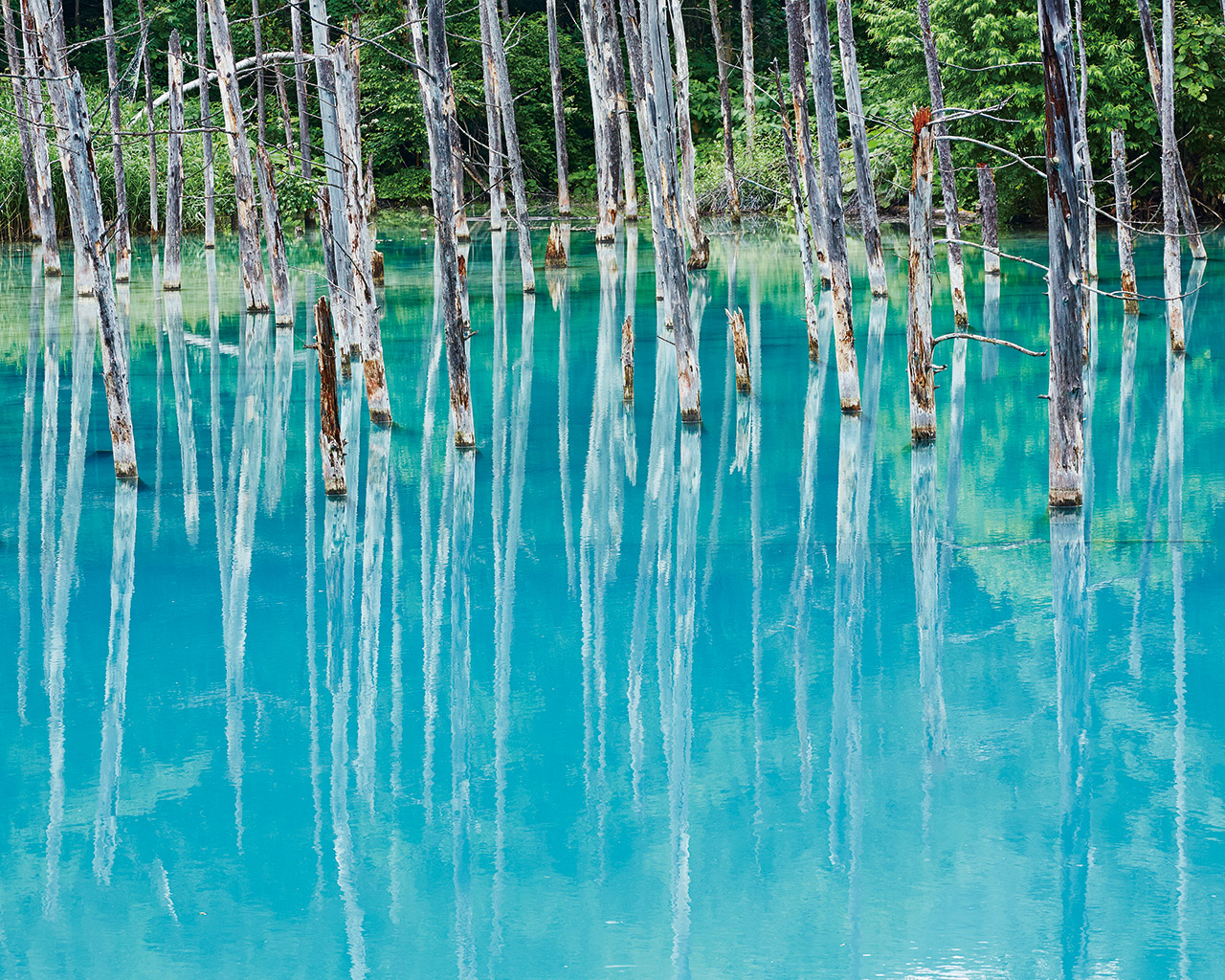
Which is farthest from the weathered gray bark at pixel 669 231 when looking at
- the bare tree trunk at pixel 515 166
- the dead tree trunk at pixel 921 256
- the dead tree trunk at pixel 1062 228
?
the bare tree trunk at pixel 515 166

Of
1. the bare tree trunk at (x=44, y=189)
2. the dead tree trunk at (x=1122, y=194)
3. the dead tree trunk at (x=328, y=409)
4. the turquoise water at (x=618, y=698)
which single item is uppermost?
the bare tree trunk at (x=44, y=189)

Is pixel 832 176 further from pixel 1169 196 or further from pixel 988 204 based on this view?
pixel 988 204

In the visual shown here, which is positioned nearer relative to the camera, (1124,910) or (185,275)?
(1124,910)

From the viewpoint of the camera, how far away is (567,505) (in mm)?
10922

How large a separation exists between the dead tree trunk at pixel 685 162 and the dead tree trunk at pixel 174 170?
8254 millimetres

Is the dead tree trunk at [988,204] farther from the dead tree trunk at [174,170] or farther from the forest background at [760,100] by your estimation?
the dead tree trunk at [174,170]

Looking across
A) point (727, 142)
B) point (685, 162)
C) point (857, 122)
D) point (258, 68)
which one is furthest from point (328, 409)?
point (727, 142)

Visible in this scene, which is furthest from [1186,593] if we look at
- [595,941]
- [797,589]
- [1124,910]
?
[595,941]

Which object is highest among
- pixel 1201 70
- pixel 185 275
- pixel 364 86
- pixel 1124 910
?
pixel 364 86

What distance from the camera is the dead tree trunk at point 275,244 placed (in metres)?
18.9

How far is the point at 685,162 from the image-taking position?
1153 inches

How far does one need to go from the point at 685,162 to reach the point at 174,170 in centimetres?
1038

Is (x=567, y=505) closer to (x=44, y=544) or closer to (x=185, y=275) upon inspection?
(x=44, y=544)

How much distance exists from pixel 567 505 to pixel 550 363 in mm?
6723
